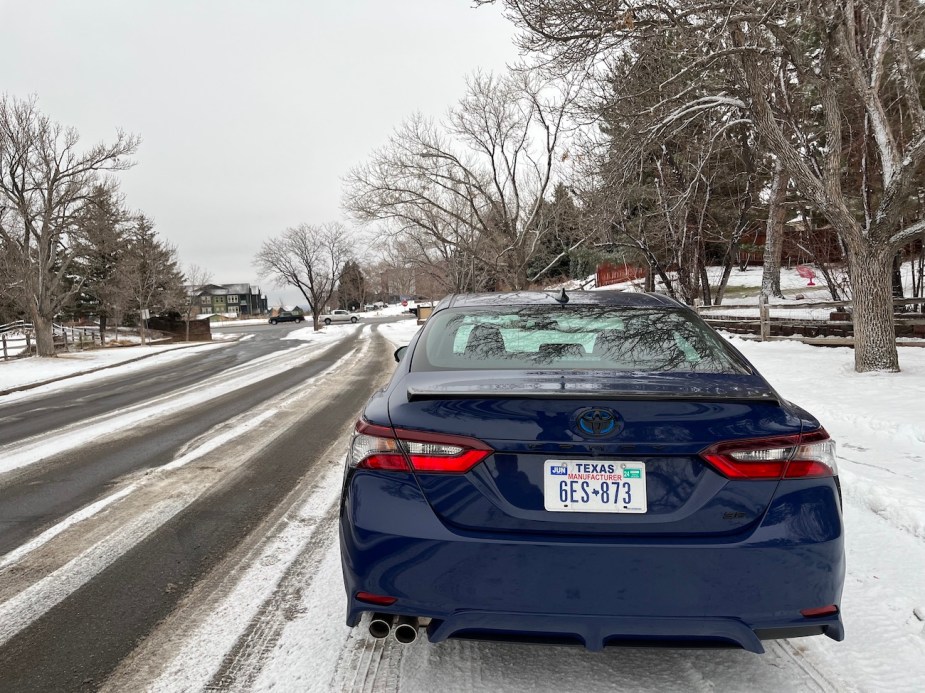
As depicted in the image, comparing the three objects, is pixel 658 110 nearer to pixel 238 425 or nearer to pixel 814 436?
pixel 238 425

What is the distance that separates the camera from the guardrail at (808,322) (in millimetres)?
12836

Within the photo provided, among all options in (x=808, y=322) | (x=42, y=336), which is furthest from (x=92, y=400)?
(x=808, y=322)

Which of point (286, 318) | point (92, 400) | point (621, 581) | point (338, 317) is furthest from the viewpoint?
point (286, 318)

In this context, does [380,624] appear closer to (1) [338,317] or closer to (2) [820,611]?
(2) [820,611]

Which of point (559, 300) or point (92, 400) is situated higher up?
point (559, 300)

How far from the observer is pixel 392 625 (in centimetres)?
205

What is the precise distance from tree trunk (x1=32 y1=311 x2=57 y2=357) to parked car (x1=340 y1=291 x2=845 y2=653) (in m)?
27.2

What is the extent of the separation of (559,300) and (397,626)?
182 centimetres

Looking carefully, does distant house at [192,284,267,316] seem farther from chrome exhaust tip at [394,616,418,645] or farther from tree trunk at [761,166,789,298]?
chrome exhaust tip at [394,616,418,645]

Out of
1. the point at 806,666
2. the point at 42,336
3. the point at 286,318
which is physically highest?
the point at 286,318

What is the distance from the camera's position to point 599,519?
1.93 m

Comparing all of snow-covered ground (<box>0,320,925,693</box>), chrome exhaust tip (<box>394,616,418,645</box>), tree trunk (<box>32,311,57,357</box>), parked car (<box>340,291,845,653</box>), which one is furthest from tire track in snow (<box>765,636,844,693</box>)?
tree trunk (<box>32,311,57,357</box>)

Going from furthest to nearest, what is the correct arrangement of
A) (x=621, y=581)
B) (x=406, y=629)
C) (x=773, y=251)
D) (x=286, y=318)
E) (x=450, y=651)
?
(x=286, y=318)
(x=773, y=251)
(x=450, y=651)
(x=406, y=629)
(x=621, y=581)

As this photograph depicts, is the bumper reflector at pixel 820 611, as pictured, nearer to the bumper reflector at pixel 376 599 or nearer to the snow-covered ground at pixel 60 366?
the bumper reflector at pixel 376 599
